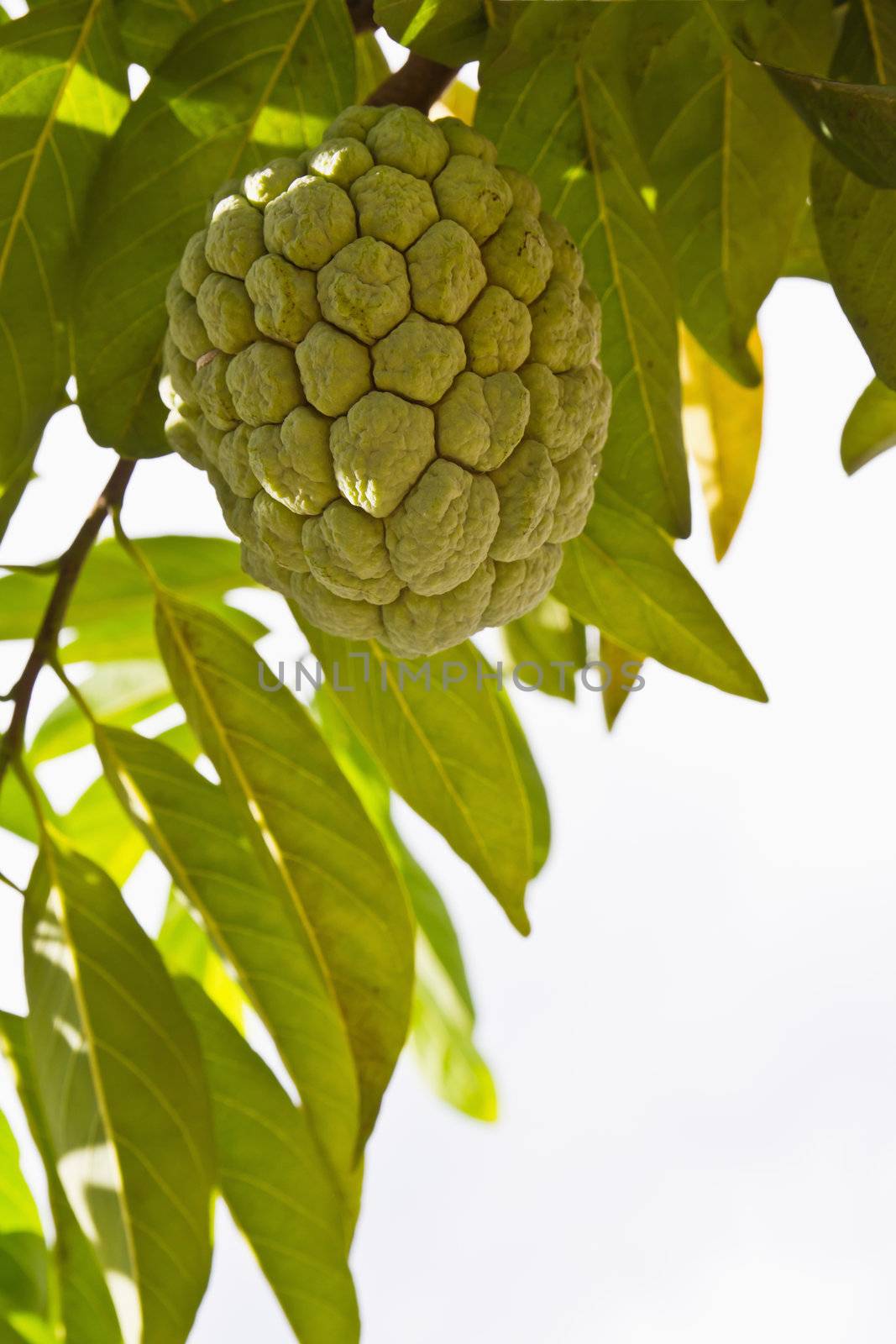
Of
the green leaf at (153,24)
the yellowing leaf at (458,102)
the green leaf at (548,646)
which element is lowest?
the green leaf at (548,646)

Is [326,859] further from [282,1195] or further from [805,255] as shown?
[805,255]

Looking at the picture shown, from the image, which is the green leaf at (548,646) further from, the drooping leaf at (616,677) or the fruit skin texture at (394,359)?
the fruit skin texture at (394,359)

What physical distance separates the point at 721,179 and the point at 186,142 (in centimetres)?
80

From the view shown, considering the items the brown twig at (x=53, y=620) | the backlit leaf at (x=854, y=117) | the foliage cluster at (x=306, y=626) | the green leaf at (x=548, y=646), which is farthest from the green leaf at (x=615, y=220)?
the brown twig at (x=53, y=620)

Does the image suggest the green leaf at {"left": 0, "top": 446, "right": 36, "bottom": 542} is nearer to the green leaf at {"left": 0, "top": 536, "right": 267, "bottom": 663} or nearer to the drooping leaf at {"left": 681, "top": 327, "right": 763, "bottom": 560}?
the green leaf at {"left": 0, "top": 536, "right": 267, "bottom": 663}

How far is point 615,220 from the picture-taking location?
6.18 ft

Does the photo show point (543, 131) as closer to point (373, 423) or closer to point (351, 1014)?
point (373, 423)

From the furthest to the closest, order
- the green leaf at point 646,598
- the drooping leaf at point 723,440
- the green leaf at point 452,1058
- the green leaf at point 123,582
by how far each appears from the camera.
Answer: the green leaf at point 452,1058 → the green leaf at point 123,582 → the drooping leaf at point 723,440 → the green leaf at point 646,598

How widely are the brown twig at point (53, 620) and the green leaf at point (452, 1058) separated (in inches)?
57.5

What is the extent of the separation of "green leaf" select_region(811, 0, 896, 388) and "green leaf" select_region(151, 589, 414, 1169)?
99 cm

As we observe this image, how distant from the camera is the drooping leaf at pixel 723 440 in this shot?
2689 mm

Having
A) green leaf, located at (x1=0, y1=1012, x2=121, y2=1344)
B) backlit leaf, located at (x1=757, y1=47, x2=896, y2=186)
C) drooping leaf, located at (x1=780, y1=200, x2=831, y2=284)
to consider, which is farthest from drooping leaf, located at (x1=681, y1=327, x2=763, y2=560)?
green leaf, located at (x1=0, y1=1012, x2=121, y2=1344)

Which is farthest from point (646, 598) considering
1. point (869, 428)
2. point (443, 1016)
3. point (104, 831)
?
point (443, 1016)

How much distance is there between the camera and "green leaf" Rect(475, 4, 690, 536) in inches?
71.9
